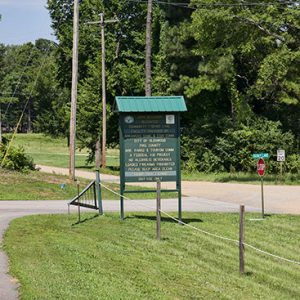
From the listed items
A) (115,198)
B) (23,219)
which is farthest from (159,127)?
(115,198)

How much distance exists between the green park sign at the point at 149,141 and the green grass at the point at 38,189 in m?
7.56

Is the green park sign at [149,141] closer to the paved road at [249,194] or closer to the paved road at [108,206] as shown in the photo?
the paved road at [108,206]

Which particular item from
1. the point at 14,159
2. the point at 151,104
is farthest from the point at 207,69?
the point at 151,104

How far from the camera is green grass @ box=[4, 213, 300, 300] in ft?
24.1

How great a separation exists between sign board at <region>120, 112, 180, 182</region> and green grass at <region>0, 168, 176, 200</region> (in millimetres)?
7546

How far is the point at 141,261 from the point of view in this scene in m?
9.36

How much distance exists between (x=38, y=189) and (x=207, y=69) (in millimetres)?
14124

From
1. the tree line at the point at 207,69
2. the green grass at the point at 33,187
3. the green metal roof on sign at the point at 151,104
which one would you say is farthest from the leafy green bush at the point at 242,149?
the green metal roof on sign at the point at 151,104

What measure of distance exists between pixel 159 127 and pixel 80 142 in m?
31.5

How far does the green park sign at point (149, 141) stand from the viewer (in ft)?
46.3

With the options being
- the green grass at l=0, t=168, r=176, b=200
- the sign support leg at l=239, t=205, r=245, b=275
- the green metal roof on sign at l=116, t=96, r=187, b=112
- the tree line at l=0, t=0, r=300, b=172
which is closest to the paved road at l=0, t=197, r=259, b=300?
the green grass at l=0, t=168, r=176, b=200

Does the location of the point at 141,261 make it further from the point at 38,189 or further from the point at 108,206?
the point at 38,189

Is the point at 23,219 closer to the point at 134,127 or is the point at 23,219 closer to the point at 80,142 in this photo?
the point at 134,127

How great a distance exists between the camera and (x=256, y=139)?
114 ft
